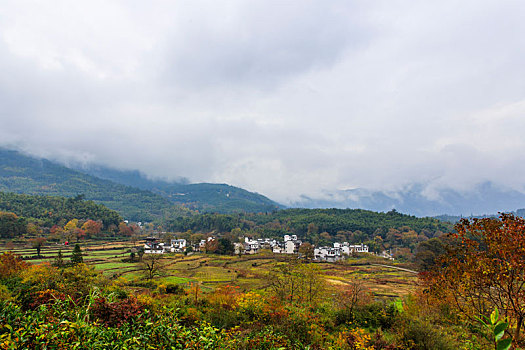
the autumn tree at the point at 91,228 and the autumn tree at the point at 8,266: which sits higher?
the autumn tree at the point at 8,266

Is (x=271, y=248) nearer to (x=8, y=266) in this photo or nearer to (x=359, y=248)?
(x=359, y=248)

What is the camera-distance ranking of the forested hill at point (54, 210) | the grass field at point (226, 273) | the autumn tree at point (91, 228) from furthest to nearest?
the forested hill at point (54, 210)
the autumn tree at point (91, 228)
the grass field at point (226, 273)

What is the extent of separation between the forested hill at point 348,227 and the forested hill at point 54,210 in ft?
126

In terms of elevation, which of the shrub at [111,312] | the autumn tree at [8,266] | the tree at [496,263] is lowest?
the autumn tree at [8,266]

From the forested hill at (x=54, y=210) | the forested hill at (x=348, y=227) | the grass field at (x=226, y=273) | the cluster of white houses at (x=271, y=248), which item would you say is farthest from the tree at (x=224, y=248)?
the forested hill at (x=54, y=210)

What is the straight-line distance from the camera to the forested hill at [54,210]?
72.8 m

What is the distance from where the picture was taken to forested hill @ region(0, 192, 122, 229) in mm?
72812

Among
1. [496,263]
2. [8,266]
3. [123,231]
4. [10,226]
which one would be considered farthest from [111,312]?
[123,231]

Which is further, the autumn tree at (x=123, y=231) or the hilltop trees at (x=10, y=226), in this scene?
the autumn tree at (x=123, y=231)

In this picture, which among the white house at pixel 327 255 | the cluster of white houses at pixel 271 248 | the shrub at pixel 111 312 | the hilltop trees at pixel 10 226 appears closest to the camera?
the shrub at pixel 111 312

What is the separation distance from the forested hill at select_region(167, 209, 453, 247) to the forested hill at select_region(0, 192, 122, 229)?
38.3 m

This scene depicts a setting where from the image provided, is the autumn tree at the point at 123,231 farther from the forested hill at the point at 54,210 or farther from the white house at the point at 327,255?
the white house at the point at 327,255

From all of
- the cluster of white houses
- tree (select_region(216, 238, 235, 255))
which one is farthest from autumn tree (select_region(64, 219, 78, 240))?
tree (select_region(216, 238, 235, 255))

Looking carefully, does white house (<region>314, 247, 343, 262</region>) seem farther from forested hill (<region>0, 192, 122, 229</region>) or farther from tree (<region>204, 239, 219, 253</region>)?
forested hill (<region>0, 192, 122, 229</region>)
